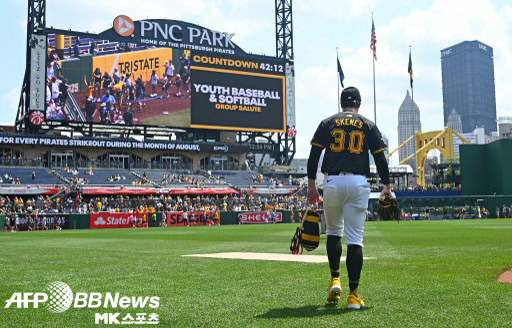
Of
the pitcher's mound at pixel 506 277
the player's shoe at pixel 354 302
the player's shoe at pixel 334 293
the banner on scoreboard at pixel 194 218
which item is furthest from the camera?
the banner on scoreboard at pixel 194 218

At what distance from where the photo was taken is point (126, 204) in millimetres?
45656

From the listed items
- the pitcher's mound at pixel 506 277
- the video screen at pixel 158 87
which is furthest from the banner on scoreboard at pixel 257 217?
the pitcher's mound at pixel 506 277

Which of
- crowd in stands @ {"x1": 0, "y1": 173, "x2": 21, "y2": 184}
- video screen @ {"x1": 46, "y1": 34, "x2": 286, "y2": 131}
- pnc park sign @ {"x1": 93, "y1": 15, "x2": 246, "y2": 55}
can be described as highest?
pnc park sign @ {"x1": 93, "y1": 15, "x2": 246, "y2": 55}

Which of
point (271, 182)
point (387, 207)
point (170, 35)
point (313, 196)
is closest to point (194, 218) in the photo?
point (271, 182)

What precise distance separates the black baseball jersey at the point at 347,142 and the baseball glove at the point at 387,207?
0.64 m

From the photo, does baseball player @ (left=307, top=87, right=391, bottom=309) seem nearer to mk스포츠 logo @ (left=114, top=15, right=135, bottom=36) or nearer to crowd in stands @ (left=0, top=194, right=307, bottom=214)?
crowd in stands @ (left=0, top=194, right=307, bottom=214)

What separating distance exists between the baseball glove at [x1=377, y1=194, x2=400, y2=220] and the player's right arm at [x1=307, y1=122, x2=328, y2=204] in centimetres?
88

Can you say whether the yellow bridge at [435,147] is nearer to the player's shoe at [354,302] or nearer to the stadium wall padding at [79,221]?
the stadium wall padding at [79,221]

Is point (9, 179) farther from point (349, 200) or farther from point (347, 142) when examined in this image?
point (349, 200)

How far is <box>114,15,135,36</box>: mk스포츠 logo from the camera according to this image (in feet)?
197

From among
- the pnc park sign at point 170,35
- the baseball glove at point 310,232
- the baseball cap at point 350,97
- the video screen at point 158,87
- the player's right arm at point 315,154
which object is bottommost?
the baseball glove at point 310,232

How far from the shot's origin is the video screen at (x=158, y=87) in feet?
186

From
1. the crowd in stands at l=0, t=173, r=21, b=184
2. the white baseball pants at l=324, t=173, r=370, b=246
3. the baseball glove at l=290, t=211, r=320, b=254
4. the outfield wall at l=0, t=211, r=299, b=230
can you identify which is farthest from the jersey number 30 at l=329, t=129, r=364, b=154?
the crowd in stands at l=0, t=173, r=21, b=184

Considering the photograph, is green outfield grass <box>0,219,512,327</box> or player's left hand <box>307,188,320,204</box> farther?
player's left hand <box>307,188,320,204</box>
